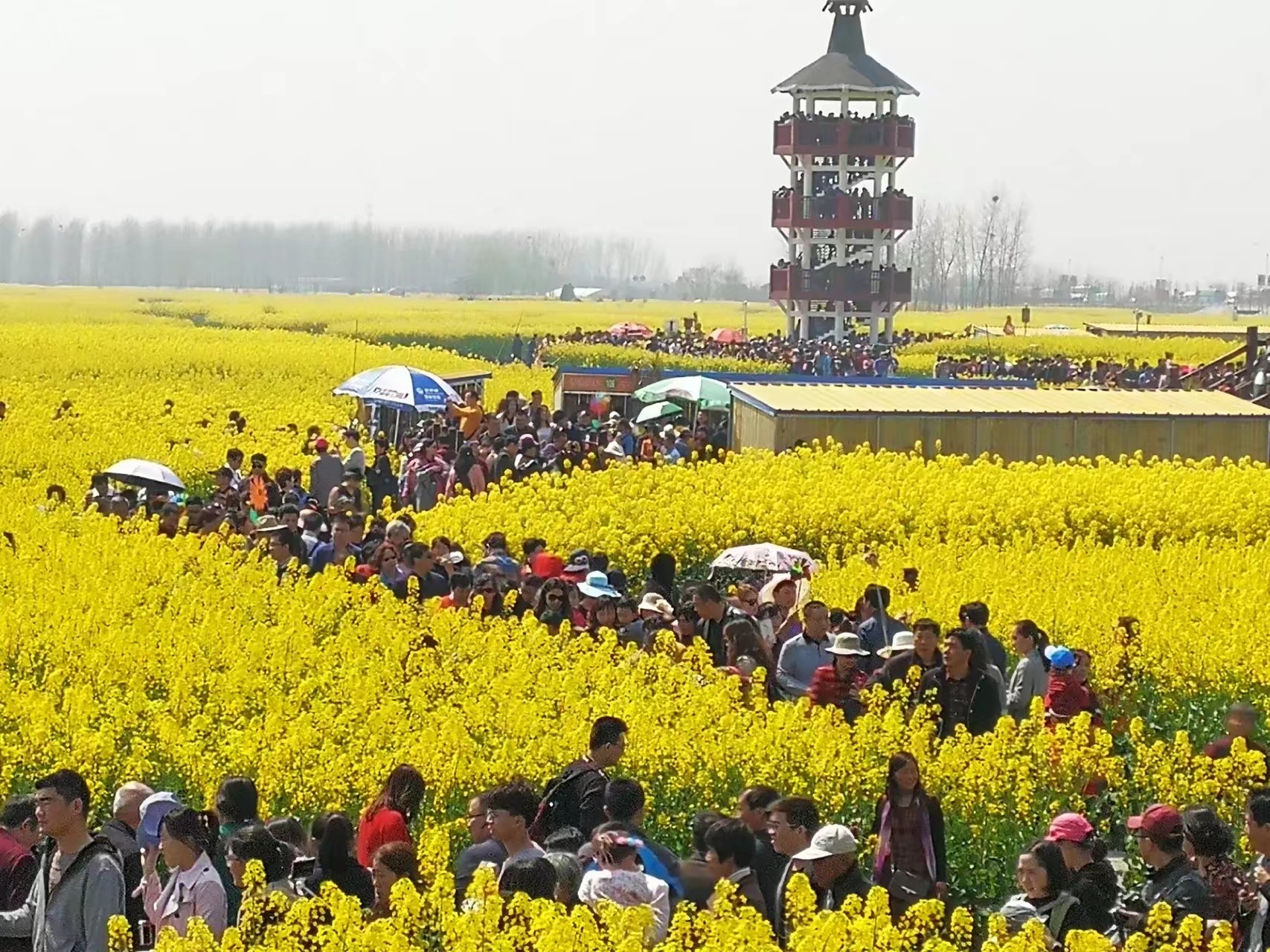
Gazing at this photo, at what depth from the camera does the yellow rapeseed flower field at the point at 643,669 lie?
12.5 metres

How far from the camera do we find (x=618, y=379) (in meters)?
41.2

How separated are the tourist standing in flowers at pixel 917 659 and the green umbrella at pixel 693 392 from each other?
20577mm

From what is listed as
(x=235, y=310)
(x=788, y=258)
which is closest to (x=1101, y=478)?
(x=788, y=258)

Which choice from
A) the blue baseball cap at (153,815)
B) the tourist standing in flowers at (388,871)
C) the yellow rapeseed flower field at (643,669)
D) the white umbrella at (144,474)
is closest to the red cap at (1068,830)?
the yellow rapeseed flower field at (643,669)

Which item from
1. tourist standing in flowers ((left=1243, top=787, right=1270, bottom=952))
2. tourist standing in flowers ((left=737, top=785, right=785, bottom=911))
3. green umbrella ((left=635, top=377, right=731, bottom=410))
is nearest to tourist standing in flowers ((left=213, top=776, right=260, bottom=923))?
tourist standing in flowers ((left=737, top=785, right=785, bottom=911))

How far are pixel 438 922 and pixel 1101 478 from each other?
66.0 ft

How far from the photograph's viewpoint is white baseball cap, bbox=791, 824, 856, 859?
9430 mm

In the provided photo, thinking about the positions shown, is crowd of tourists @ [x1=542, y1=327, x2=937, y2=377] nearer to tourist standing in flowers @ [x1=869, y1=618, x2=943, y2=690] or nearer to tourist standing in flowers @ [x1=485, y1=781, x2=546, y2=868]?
tourist standing in flowers @ [x1=869, y1=618, x2=943, y2=690]

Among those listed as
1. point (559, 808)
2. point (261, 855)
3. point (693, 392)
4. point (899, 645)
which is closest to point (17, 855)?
point (261, 855)

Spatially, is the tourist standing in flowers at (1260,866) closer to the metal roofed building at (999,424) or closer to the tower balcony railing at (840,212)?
the metal roofed building at (999,424)

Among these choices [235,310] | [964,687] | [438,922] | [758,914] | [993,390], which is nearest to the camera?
[758,914]

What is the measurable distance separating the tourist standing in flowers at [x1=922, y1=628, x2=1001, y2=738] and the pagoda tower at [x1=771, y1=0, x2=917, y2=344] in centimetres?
7128

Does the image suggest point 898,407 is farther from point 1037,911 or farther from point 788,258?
point 788,258

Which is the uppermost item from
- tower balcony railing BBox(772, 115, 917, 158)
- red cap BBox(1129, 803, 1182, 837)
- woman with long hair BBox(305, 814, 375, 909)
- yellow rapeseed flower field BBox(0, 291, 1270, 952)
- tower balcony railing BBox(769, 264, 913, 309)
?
tower balcony railing BBox(772, 115, 917, 158)
